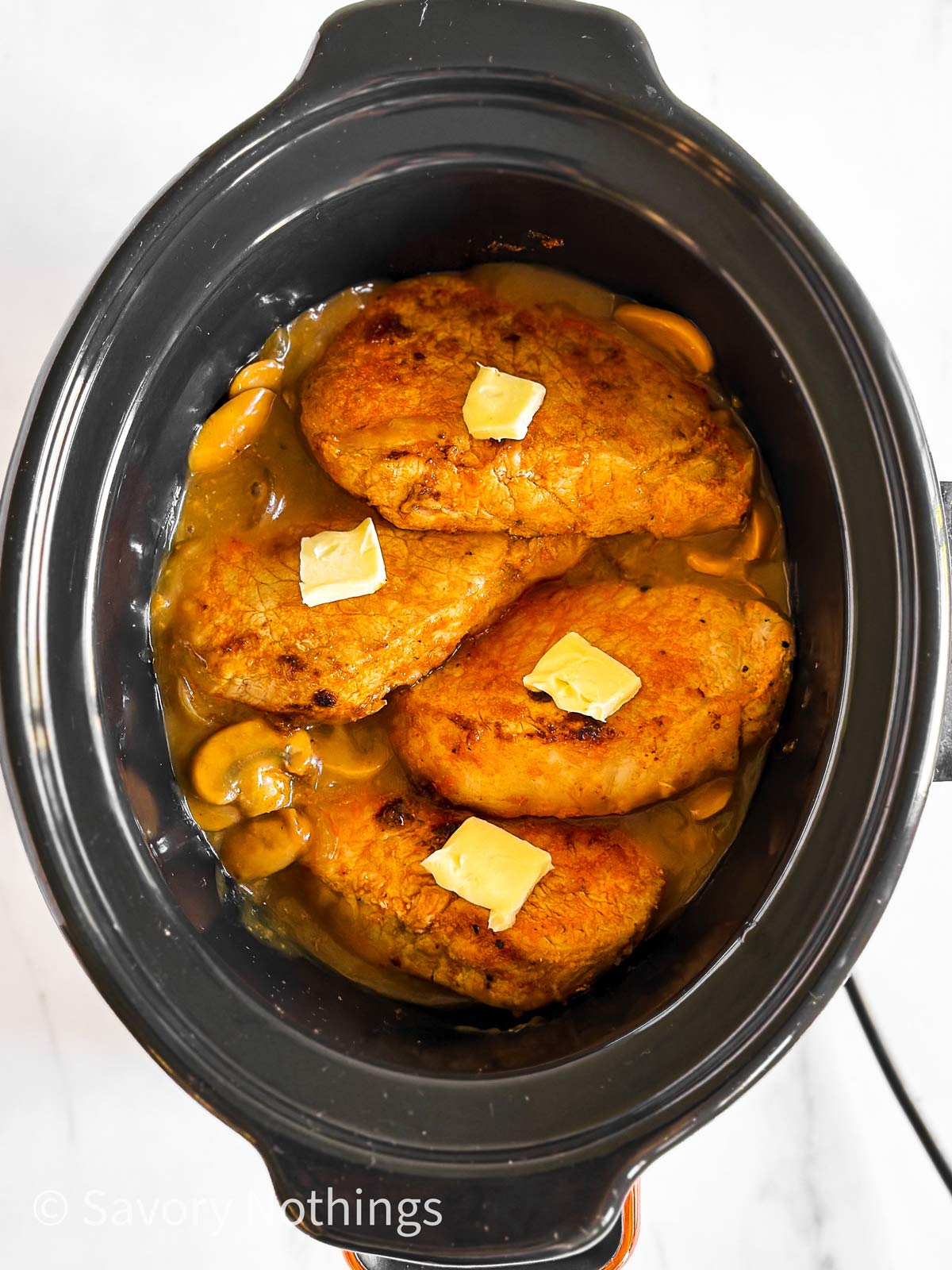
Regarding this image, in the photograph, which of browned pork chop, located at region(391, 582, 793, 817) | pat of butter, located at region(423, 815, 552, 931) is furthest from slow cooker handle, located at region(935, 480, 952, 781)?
pat of butter, located at region(423, 815, 552, 931)

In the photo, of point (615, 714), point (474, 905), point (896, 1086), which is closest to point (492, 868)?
point (474, 905)

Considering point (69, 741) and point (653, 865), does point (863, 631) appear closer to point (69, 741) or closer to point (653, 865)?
point (653, 865)

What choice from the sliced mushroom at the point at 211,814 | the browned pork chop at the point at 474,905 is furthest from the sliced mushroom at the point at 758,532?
the sliced mushroom at the point at 211,814

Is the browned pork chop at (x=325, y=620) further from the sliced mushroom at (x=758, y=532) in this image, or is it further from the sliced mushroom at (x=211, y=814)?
the sliced mushroom at (x=758, y=532)
